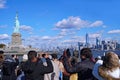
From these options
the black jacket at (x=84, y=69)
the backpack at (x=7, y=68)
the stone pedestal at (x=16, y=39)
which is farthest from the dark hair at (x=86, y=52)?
the stone pedestal at (x=16, y=39)

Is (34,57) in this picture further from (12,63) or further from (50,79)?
(12,63)

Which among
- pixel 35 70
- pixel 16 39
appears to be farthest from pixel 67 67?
pixel 16 39

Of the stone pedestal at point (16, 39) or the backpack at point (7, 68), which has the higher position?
the stone pedestal at point (16, 39)

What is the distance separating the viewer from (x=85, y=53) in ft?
31.2

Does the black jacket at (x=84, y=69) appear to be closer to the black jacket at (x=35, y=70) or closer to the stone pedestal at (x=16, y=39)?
the black jacket at (x=35, y=70)

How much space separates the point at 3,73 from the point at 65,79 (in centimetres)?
242

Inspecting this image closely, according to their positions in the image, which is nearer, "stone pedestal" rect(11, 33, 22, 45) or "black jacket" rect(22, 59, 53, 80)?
"black jacket" rect(22, 59, 53, 80)

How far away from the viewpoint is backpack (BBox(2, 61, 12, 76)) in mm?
13820

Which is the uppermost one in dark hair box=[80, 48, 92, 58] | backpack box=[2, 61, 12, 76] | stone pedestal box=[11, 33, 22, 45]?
stone pedestal box=[11, 33, 22, 45]

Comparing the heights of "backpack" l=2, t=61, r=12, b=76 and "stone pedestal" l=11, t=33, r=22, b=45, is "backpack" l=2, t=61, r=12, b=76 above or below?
below

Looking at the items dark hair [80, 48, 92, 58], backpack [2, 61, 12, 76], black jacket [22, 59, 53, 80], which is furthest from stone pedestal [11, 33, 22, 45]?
dark hair [80, 48, 92, 58]

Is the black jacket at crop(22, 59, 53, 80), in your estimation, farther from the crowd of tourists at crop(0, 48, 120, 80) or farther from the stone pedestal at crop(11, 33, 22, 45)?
the stone pedestal at crop(11, 33, 22, 45)

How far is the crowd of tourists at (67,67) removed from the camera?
7691mm

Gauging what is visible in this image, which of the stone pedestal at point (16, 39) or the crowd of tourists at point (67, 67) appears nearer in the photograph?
the crowd of tourists at point (67, 67)
